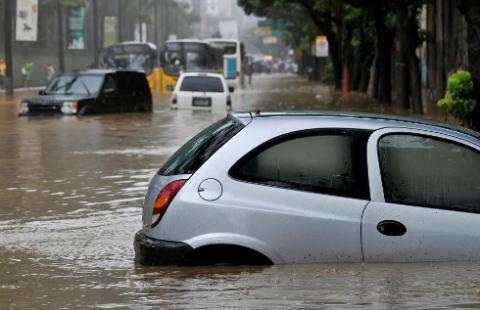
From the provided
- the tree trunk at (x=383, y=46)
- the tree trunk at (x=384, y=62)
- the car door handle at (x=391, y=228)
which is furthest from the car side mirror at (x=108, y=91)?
the car door handle at (x=391, y=228)

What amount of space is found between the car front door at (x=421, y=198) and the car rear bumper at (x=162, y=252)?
115 centimetres

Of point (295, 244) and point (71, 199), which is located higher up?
point (295, 244)

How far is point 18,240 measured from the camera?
1073 centimetres

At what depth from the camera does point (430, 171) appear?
7.32m

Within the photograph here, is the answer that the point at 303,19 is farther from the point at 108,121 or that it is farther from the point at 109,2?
the point at 108,121

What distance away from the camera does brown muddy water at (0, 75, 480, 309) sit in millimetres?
6801

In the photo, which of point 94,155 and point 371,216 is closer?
point 371,216

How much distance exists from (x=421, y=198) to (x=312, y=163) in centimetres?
74

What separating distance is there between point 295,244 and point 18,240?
171 inches

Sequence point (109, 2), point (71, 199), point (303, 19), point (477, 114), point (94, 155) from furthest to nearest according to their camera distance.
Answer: point (109, 2), point (303, 19), point (94, 155), point (477, 114), point (71, 199)

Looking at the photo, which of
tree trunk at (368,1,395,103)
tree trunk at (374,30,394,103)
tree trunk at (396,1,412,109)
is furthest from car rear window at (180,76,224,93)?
tree trunk at (374,30,394,103)

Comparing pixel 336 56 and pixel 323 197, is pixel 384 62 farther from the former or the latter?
pixel 323 197

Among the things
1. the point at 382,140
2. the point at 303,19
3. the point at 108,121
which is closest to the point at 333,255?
the point at 382,140

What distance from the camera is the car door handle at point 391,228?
281 inches
